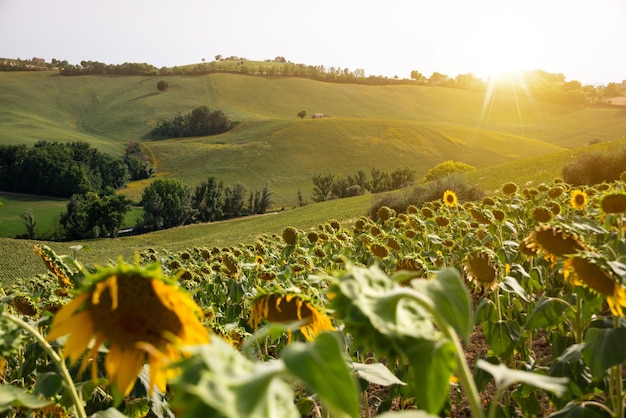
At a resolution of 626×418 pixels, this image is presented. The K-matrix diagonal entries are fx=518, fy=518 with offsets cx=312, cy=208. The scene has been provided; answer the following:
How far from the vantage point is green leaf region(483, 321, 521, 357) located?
2.44 metres

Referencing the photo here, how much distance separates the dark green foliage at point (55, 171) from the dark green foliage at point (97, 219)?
12465mm

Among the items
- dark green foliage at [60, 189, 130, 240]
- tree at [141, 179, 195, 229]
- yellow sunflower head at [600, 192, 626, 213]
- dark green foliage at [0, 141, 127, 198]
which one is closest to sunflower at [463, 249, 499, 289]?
yellow sunflower head at [600, 192, 626, 213]

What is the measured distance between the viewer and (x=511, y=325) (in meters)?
2.48

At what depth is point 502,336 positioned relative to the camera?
96.3 inches

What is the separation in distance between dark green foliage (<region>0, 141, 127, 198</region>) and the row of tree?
30.7ft

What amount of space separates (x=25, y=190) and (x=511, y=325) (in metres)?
60.8

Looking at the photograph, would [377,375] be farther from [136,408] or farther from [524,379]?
[136,408]

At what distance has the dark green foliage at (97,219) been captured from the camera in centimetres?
4009

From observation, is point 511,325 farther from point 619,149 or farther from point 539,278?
point 619,149

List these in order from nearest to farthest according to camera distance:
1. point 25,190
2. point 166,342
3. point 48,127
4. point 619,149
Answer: point 166,342
point 619,149
point 25,190
point 48,127

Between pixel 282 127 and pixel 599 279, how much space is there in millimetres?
66762

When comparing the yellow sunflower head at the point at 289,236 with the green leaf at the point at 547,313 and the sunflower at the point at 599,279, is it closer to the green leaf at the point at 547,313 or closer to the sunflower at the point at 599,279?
the green leaf at the point at 547,313

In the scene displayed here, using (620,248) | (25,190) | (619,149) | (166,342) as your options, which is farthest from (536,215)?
(25,190)

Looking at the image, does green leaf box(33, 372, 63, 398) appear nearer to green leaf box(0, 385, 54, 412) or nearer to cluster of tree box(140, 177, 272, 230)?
green leaf box(0, 385, 54, 412)
